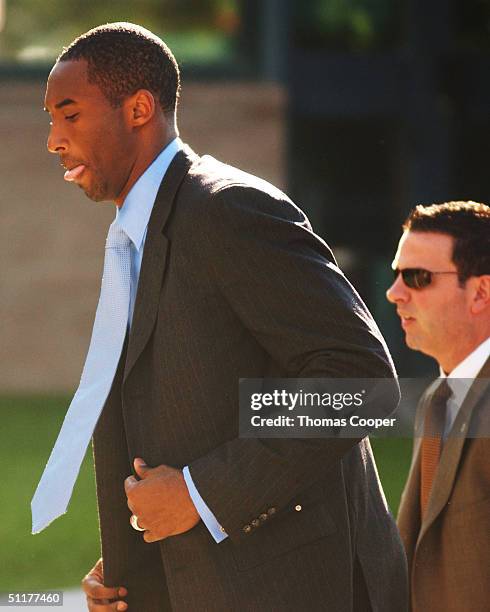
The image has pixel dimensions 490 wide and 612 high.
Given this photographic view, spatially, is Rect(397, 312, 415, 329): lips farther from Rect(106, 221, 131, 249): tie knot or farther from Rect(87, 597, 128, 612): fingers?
Rect(87, 597, 128, 612): fingers

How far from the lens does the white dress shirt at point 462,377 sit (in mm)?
3227

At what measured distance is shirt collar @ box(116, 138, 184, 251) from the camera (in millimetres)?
2590

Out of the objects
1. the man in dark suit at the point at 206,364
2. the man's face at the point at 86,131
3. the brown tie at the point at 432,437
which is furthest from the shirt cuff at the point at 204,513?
the brown tie at the point at 432,437

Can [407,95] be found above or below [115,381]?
above

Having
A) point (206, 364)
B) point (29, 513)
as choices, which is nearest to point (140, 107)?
point (206, 364)

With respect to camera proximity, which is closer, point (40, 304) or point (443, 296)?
point (443, 296)

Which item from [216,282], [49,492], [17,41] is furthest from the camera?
[17,41]

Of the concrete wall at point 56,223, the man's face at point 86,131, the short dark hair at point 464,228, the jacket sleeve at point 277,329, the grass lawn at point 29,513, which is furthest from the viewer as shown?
the concrete wall at point 56,223

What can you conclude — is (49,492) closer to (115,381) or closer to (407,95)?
(115,381)

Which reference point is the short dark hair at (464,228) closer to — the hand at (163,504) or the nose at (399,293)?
the nose at (399,293)

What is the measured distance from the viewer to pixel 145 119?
2.58 m

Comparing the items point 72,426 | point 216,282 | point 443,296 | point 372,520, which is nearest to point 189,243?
point 216,282

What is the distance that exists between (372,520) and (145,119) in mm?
918

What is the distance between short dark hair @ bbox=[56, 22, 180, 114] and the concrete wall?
1056 centimetres
